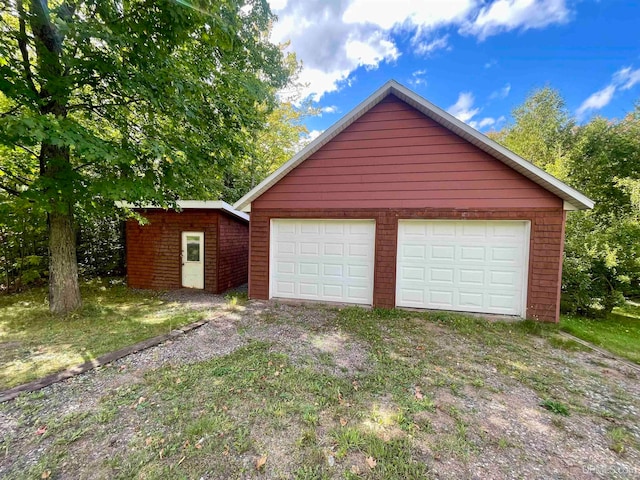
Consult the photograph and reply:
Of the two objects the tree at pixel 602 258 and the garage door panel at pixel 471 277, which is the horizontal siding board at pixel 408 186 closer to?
the garage door panel at pixel 471 277

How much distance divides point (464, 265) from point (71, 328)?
26.2 ft

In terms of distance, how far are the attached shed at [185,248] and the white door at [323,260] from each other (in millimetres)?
2281

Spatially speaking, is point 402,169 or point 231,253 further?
point 231,253

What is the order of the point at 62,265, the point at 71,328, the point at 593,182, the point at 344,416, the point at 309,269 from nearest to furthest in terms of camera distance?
the point at 344,416 → the point at 71,328 → the point at 62,265 → the point at 309,269 → the point at 593,182

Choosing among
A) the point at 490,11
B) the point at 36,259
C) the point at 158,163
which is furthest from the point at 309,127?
the point at 36,259

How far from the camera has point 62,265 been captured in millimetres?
5668

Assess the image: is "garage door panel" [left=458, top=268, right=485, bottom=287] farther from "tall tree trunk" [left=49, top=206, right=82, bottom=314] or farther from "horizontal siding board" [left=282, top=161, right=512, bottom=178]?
"tall tree trunk" [left=49, top=206, right=82, bottom=314]

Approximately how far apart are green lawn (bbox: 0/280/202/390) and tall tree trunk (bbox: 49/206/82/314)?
273mm

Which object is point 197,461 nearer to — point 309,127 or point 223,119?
point 223,119

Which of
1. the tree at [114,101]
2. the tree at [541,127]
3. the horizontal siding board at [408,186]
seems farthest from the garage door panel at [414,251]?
the tree at [541,127]

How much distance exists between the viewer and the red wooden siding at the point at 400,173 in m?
5.68

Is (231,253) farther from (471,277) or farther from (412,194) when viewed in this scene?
(471,277)

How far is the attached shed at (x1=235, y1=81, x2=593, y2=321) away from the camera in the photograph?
5.56 metres

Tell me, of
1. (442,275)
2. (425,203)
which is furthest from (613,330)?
(425,203)
